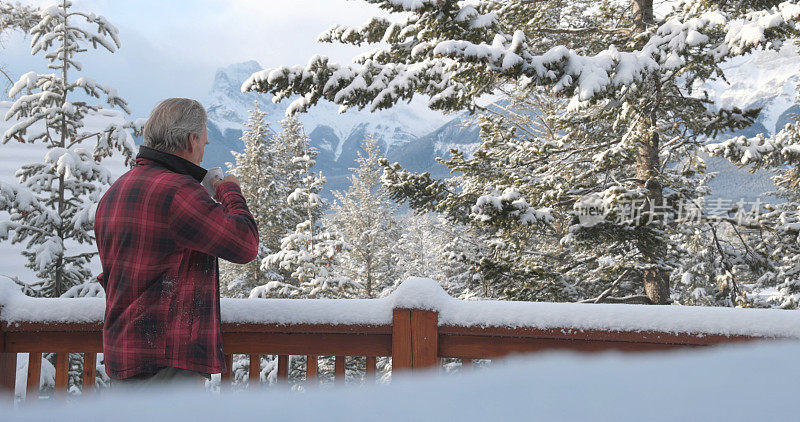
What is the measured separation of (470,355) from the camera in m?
2.38

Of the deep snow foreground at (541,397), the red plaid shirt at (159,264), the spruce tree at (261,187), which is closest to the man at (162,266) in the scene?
the red plaid shirt at (159,264)

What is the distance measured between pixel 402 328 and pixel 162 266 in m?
1.02

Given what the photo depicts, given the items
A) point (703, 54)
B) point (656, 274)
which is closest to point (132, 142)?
Answer: point (703, 54)

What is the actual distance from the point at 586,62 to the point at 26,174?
7.74 metres

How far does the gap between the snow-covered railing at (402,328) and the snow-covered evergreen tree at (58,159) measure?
5.25 meters

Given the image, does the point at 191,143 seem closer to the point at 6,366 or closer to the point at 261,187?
the point at 6,366

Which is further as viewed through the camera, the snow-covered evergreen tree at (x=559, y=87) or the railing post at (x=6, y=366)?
the snow-covered evergreen tree at (x=559, y=87)

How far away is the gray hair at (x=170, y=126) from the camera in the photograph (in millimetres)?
2244

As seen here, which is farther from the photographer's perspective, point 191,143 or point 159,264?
point 191,143

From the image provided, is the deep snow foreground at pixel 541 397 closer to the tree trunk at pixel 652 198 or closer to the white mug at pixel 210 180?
the white mug at pixel 210 180

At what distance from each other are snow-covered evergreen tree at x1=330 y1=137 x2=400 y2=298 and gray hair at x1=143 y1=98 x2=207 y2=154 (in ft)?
85.8

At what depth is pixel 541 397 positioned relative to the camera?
0.29 m

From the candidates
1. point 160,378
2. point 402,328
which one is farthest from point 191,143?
point 402,328

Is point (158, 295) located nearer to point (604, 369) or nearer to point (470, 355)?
point (470, 355)
